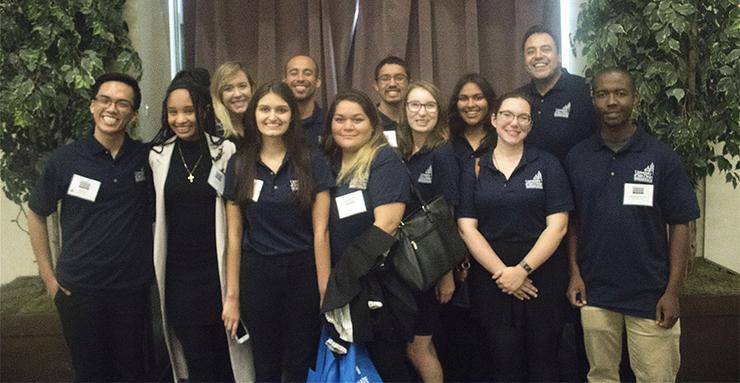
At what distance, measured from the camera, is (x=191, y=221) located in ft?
7.84

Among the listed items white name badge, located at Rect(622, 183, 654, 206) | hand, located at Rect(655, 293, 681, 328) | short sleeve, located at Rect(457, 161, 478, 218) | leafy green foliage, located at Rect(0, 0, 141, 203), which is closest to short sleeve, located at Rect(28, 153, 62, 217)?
leafy green foliage, located at Rect(0, 0, 141, 203)

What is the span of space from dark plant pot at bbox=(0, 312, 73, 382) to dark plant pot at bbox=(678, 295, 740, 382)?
2.96m

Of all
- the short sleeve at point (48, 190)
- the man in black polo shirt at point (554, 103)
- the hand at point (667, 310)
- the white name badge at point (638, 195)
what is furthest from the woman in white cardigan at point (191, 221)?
the hand at point (667, 310)

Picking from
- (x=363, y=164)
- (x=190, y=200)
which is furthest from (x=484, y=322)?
(x=190, y=200)

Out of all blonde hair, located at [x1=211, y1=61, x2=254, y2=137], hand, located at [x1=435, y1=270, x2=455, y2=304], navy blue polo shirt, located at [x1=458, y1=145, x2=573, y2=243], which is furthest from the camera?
blonde hair, located at [x1=211, y1=61, x2=254, y2=137]

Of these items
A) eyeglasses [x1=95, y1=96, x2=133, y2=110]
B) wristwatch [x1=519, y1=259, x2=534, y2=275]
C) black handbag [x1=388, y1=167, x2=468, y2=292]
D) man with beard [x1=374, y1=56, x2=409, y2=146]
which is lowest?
wristwatch [x1=519, y1=259, x2=534, y2=275]

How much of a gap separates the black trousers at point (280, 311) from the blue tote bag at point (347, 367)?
84mm

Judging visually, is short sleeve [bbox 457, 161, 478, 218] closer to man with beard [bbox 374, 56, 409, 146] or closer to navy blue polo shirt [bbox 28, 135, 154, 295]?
man with beard [bbox 374, 56, 409, 146]

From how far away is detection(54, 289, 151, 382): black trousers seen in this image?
238 centimetres

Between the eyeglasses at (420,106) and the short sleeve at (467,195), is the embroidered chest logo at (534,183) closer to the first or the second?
the short sleeve at (467,195)

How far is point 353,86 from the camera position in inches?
146

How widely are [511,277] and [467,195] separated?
0.36m

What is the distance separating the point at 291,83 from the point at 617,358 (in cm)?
192

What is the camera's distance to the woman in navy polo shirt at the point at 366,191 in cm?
225
